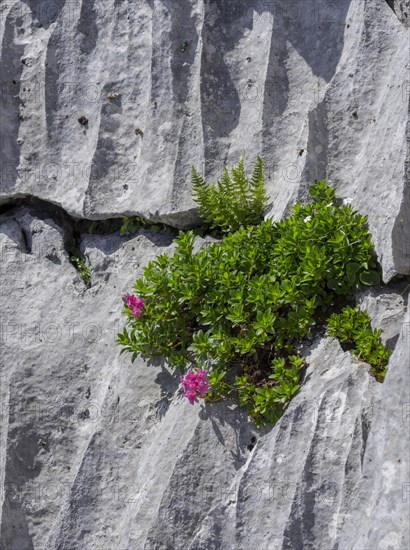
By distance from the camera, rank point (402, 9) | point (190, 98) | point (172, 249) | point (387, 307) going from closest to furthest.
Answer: point (387, 307), point (402, 9), point (172, 249), point (190, 98)

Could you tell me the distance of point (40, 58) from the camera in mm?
9234

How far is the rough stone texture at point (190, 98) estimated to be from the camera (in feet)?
24.3

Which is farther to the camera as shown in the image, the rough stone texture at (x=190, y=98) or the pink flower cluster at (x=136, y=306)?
the rough stone texture at (x=190, y=98)

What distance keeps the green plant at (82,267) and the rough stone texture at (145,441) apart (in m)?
0.09

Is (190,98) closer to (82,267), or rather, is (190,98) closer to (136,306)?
(82,267)

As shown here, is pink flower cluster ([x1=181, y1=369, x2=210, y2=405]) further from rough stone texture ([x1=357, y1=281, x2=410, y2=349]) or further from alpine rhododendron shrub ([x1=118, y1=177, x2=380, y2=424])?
rough stone texture ([x1=357, y1=281, x2=410, y2=349])

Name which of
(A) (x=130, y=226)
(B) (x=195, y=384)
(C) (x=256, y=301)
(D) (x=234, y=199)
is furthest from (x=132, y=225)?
(B) (x=195, y=384)

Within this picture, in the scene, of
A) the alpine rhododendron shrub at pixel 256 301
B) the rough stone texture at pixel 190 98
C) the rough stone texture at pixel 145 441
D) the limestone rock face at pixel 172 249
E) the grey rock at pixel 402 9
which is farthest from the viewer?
the grey rock at pixel 402 9

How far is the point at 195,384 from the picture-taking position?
6402mm

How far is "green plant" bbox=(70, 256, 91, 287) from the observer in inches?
329

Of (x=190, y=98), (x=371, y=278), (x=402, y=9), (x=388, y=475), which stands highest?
(x=190, y=98)

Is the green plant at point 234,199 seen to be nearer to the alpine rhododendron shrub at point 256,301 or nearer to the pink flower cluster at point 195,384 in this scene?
the alpine rhododendron shrub at point 256,301

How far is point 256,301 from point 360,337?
84 centimetres

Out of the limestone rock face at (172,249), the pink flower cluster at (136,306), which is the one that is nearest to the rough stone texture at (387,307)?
the limestone rock face at (172,249)
